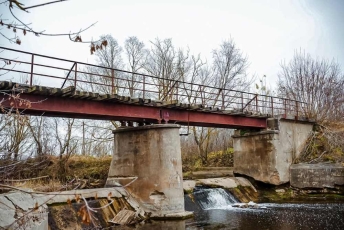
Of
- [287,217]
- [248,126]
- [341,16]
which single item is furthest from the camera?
[341,16]

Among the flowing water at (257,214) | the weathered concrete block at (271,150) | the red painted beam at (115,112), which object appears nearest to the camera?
the flowing water at (257,214)

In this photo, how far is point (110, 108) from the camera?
13.0 meters

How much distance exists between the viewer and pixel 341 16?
26.3 metres

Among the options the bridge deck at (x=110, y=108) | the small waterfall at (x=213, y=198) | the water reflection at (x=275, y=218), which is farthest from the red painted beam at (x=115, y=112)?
the water reflection at (x=275, y=218)

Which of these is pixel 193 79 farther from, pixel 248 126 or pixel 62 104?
pixel 62 104

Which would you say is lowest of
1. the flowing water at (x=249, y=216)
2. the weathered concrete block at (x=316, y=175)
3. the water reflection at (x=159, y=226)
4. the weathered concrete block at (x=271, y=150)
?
the water reflection at (x=159, y=226)

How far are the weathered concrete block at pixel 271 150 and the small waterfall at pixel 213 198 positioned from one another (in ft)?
11.5

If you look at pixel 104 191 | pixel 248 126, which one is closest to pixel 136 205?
pixel 104 191

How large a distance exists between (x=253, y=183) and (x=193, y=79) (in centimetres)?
1435

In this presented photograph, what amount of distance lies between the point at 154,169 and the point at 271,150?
8.92 meters

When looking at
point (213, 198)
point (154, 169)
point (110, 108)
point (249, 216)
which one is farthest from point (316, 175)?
point (110, 108)

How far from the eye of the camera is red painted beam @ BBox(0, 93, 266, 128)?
11.2m

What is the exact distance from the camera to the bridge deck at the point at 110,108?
10.8 meters

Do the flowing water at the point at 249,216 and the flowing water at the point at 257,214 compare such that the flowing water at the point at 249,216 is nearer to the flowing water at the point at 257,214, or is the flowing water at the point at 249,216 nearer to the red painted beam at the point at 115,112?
the flowing water at the point at 257,214
